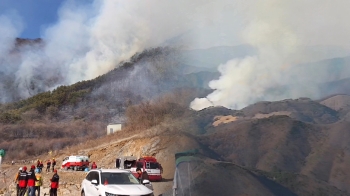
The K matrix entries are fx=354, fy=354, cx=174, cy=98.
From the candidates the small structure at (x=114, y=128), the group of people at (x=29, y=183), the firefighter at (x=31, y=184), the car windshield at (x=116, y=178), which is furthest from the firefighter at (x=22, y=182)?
the small structure at (x=114, y=128)

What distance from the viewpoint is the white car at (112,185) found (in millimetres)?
11641

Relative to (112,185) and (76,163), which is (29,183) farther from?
(76,163)

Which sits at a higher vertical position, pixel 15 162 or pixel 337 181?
pixel 15 162

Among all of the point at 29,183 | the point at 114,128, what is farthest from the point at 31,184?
the point at 114,128

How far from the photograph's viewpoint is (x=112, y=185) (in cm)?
1209

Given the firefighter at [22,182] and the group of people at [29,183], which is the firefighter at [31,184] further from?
the firefighter at [22,182]

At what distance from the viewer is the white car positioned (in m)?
11.6

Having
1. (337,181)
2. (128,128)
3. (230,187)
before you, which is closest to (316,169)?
(337,181)

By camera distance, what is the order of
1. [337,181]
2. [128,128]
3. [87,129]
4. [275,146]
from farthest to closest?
[87,129]
[128,128]
[275,146]
[337,181]

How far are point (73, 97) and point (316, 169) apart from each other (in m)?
58.7

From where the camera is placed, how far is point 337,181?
79.2ft

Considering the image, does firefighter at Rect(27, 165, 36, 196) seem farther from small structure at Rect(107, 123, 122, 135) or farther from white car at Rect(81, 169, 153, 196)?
small structure at Rect(107, 123, 122, 135)

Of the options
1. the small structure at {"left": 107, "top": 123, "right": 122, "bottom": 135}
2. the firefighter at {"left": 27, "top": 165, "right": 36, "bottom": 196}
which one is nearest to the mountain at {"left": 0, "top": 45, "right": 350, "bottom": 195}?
the small structure at {"left": 107, "top": 123, "right": 122, "bottom": 135}

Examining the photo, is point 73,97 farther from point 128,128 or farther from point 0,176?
point 0,176
